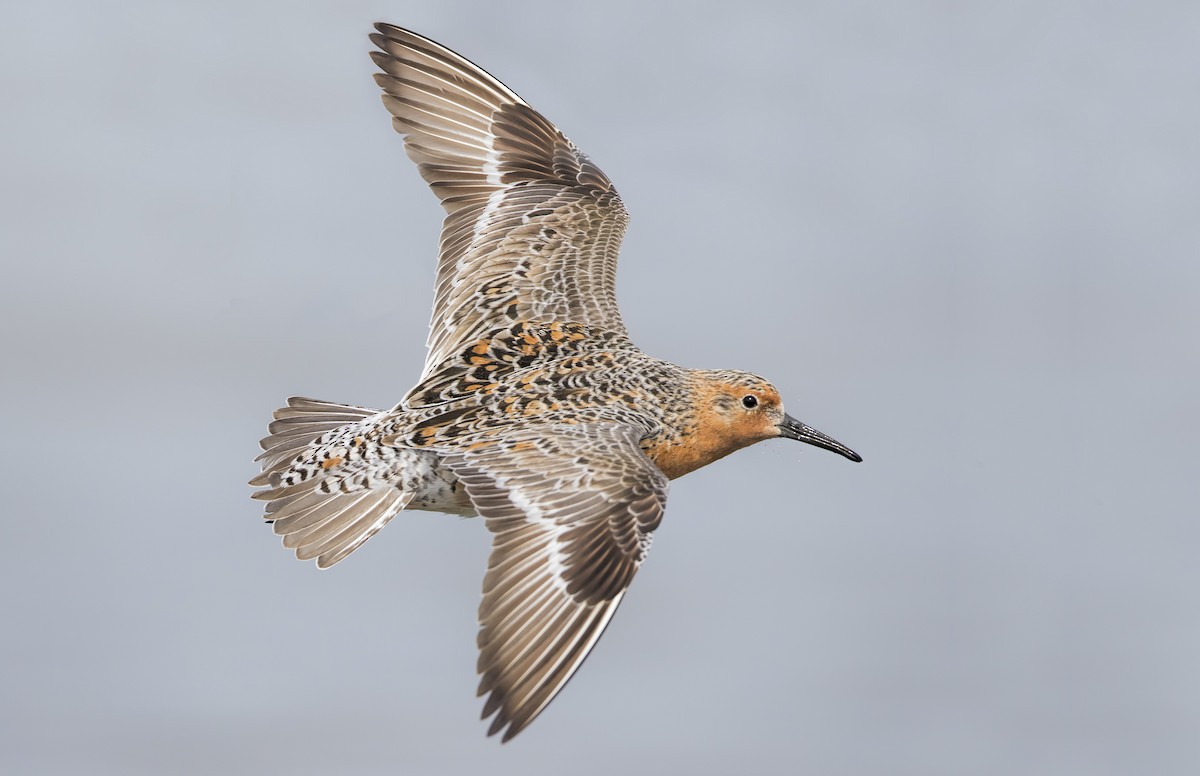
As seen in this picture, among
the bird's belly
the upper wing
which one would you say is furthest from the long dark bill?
the bird's belly

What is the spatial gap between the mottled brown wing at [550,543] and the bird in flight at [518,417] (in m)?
0.01

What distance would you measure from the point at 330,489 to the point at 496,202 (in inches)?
117

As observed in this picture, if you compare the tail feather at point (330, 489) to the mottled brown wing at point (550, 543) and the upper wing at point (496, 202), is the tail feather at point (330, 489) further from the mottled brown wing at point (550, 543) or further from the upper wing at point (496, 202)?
the upper wing at point (496, 202)

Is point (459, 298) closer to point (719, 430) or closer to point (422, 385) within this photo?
point (422, 385)

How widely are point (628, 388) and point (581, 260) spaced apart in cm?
138

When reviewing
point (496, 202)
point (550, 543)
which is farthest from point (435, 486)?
point (496, 202)

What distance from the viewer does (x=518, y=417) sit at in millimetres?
9734

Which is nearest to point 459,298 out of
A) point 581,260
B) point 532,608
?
point 581,260

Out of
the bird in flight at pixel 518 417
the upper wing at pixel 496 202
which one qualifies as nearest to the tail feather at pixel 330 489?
the bird in flight at pixel 518 417

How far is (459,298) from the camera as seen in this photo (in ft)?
A: 36.6

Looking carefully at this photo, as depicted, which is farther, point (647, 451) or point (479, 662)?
point (647, 451)

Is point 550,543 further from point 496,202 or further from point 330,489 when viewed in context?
point 496,202

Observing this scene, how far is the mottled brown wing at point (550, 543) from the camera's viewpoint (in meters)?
7.92

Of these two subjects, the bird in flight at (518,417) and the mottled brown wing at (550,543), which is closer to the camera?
the mottled brown wing at (550,543)
